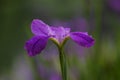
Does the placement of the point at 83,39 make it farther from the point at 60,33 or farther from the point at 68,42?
the point at 68,42

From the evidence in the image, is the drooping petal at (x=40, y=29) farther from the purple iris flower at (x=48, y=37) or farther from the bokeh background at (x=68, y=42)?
the bokeh background at (x=68, y=42)

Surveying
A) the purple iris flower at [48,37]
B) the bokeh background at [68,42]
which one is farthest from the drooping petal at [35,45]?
the bokeh background at [68,42]

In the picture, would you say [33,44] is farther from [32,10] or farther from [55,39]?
[32,10]

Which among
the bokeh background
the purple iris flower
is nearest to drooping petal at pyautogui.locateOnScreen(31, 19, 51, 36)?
the purple iris flower

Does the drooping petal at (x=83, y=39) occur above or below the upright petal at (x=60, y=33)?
below

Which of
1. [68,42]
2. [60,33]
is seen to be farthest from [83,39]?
[68,42]
